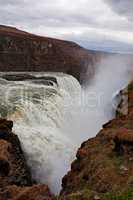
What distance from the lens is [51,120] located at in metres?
23.7

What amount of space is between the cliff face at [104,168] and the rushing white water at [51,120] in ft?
11.3

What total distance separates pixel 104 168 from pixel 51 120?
11.5 meters

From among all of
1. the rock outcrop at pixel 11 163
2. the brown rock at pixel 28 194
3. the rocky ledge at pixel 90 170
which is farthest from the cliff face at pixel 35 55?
the brown rock at pixel 28 194

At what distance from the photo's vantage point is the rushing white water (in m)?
18.7

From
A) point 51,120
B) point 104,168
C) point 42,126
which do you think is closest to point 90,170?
point 104,168

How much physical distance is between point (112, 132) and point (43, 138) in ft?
17.9

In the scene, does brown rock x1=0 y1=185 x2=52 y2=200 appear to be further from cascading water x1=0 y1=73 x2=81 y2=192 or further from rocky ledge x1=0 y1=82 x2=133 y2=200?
cascading water x1=0 y1=73 x2=81 y2=192

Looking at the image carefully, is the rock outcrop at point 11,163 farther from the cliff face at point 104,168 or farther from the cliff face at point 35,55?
the cliff face at point 35,55

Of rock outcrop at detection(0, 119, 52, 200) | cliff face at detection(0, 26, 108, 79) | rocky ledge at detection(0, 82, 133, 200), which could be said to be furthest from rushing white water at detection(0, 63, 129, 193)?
cliff face at detection(0, 26, 108, 79)

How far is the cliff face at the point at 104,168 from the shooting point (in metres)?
10.8

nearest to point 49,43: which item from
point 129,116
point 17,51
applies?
→ point 17,51

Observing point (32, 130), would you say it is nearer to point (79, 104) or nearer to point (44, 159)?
point (44, 159)

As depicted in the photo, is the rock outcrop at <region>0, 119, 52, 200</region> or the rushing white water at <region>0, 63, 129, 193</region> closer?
the rock outcrop at <region>0, 119, 52, 200</region>

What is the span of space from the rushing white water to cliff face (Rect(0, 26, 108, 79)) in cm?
1182
